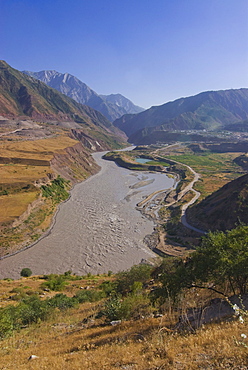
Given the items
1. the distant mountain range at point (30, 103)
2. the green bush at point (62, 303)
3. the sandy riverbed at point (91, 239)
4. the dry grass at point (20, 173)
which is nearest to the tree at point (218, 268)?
the green bush at point (62, 303)

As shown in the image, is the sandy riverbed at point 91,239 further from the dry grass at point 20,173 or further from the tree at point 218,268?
the tree at point 218,268

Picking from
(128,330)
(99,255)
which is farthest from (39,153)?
(128,330)

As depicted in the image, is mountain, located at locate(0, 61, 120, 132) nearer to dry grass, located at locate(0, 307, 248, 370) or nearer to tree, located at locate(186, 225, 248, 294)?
dry grass, located at locate(0, 307, 248, 370)

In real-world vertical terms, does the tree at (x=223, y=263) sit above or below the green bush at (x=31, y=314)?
above

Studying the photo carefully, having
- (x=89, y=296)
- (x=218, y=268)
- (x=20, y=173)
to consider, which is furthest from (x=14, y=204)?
(x=218, y=268)

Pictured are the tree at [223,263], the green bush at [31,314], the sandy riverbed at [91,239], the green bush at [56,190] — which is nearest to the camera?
the tree at [223,263]
